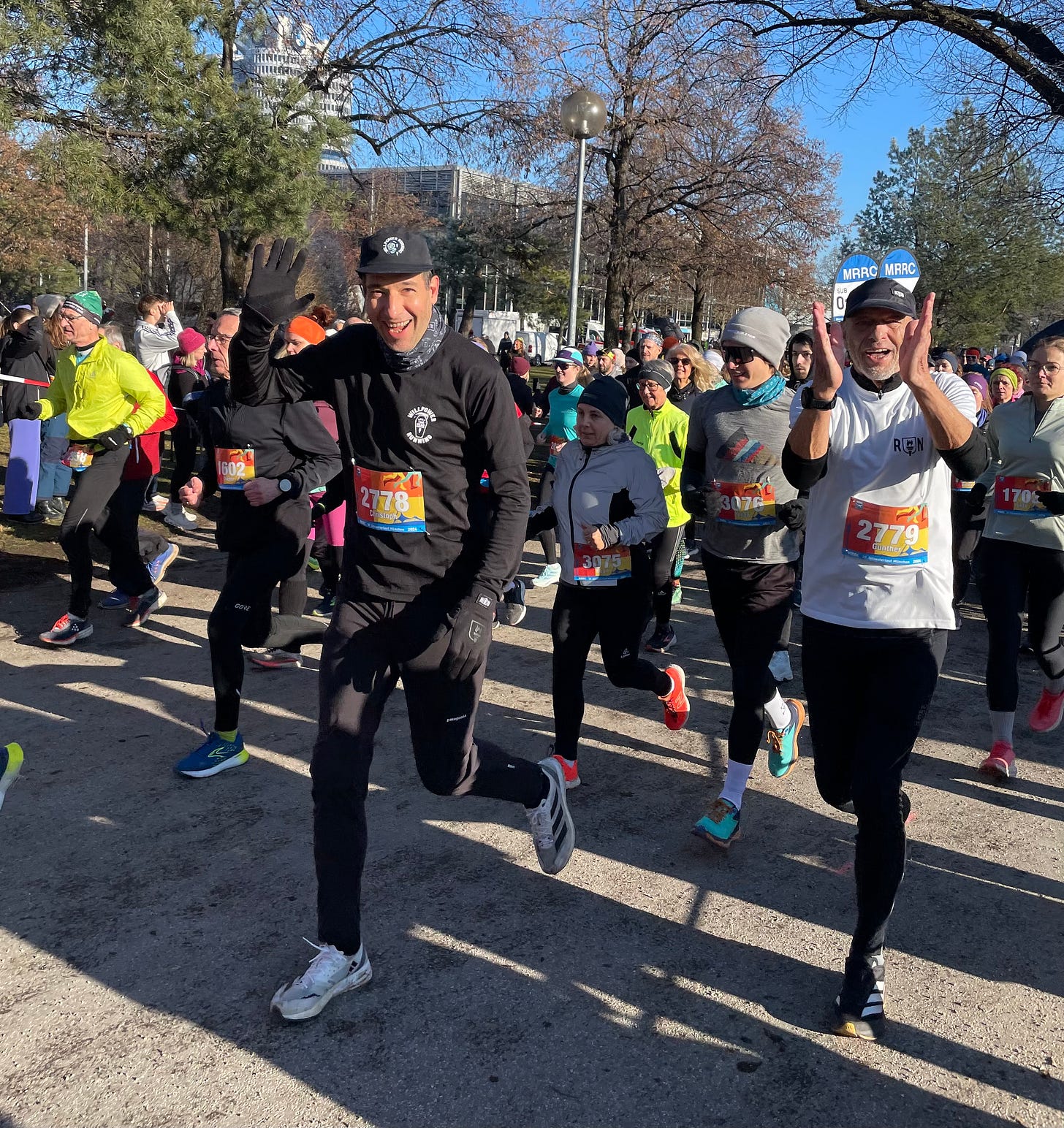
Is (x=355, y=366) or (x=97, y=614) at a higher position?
(x=355, y=366)

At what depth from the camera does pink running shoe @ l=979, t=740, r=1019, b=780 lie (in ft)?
16.7

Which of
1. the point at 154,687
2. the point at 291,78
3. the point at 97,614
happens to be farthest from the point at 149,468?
the point at 291,78

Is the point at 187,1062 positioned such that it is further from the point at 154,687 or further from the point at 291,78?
the point at 291,78

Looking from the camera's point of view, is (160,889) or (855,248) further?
(855,248)

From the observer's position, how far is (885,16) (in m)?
10.5

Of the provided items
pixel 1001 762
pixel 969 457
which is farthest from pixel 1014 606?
pixel 969 457

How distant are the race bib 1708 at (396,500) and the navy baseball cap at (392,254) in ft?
1.99

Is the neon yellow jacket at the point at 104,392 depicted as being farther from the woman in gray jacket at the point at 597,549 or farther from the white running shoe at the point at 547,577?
the white running shoe at the point at 547,577

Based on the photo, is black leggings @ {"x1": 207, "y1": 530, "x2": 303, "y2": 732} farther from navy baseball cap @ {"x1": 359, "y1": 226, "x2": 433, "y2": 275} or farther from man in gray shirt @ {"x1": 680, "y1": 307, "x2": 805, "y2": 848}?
navy baseball cap @ {"x1": 359, "y1": 226, "x2": 433, "y2": 275}

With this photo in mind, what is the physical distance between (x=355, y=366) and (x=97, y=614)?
5056 millimetres

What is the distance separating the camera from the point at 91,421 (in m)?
6.59

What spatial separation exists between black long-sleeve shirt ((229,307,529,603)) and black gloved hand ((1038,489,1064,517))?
3.22 metres

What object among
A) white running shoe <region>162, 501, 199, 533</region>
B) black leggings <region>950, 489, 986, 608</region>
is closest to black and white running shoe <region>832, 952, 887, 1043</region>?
black leggings <region>950, 489, 986, 608</region>

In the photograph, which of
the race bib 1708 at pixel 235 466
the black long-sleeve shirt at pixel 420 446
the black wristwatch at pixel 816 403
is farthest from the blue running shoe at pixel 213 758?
the black wristwatch at pixel 816 403
